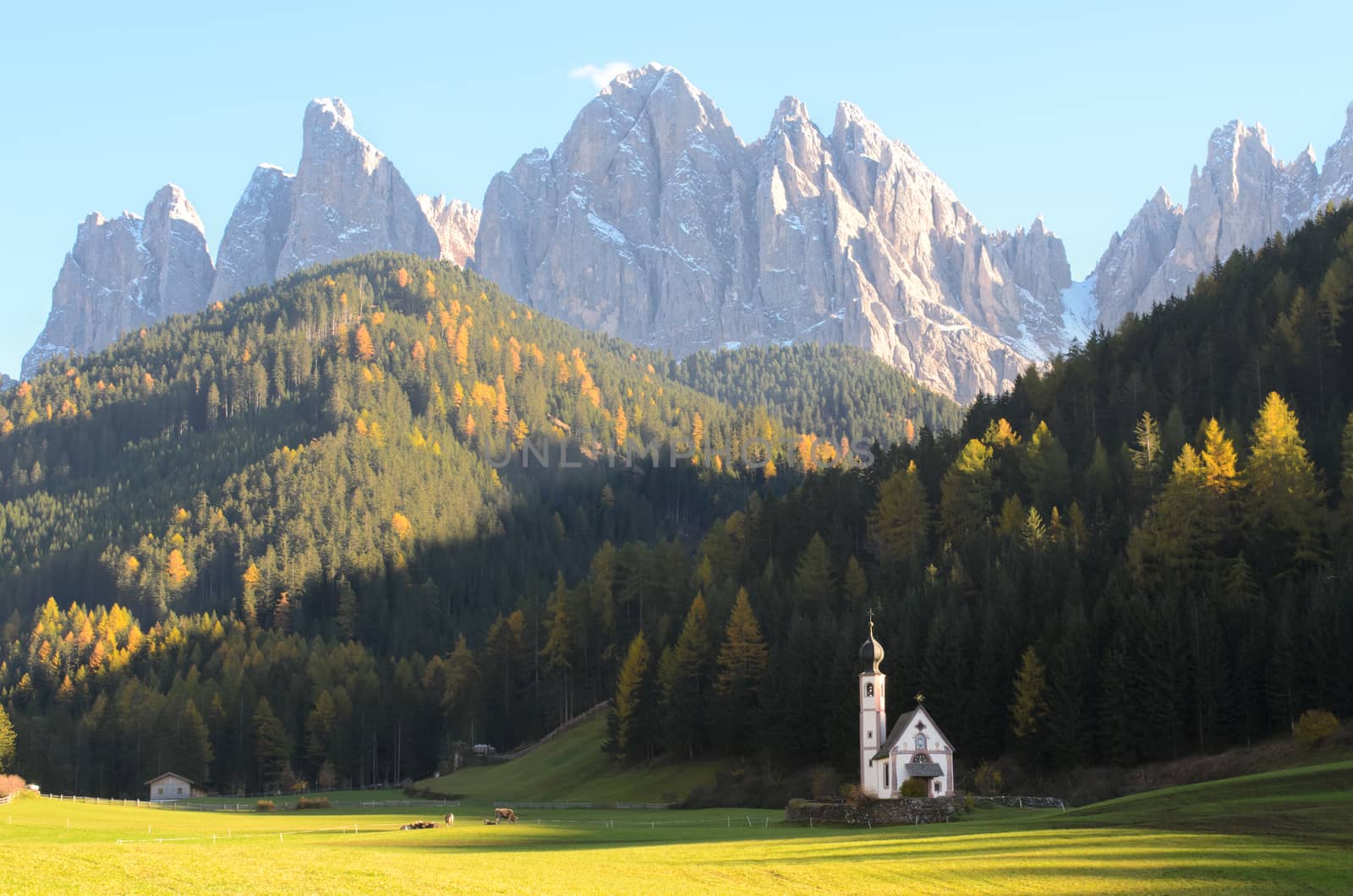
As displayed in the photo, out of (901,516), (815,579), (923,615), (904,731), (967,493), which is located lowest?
(904,731)

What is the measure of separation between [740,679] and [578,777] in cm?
1619

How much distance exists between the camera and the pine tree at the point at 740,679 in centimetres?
10194

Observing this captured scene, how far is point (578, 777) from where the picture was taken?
363ft

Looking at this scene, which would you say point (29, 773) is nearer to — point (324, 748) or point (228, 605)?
point (324, 748)

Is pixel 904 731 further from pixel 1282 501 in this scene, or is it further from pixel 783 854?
pixel 783 854

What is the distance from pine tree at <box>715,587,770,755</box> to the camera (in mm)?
101938

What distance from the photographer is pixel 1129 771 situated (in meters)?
78.1

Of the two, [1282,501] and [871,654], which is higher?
[1282,501]

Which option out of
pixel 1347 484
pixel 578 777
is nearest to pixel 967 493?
pixel 1347 484

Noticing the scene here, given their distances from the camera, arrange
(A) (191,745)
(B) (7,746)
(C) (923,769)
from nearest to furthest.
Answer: (C) (923,769) < (B) (7,746) < (A) (191,745)

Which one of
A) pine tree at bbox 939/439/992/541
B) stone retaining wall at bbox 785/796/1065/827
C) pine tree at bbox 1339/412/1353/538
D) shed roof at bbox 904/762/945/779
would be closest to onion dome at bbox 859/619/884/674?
shed roof at bbox 904/762/945/779

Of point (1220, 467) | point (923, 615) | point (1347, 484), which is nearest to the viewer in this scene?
point (1347, 484)

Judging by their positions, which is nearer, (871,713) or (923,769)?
(923,769)

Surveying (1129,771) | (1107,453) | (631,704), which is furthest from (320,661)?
(1129,771)
